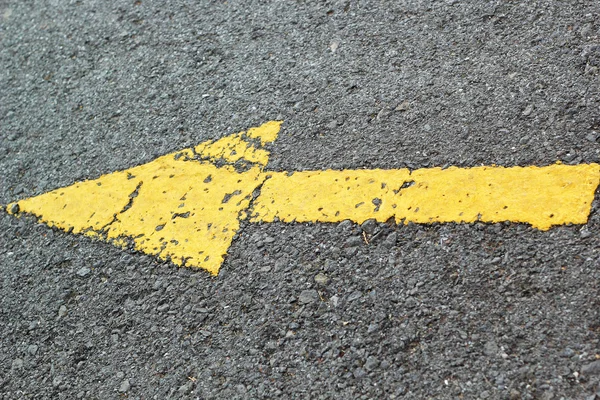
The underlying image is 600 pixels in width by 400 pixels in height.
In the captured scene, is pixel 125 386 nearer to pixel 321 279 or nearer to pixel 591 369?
pixel 321 279

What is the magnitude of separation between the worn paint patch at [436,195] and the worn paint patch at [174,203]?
0.14 meters

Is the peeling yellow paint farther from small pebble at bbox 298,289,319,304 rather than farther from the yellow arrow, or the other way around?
small pebble at bbox 298,289,319,304

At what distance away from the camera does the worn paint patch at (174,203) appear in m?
2.39

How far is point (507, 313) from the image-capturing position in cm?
183

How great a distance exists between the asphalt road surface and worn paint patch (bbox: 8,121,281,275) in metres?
0.06

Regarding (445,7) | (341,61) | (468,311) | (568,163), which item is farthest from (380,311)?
(445,7)

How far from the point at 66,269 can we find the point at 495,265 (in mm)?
1556

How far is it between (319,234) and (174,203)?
0.65 meters

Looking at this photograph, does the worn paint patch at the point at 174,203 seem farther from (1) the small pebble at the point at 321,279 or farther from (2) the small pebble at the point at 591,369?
(2) the small pebble at the point at 591,369

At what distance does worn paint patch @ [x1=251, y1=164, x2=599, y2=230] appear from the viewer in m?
2.02

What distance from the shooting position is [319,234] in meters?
2.22

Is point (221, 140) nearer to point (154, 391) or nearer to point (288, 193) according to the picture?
point (288, 193)

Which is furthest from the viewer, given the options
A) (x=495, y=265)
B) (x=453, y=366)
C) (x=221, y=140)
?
(x=221, y=140)

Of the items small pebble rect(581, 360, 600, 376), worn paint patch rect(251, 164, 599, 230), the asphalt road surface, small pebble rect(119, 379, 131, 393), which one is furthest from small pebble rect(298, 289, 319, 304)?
small pebble rect(581, 360, 600, 376)
